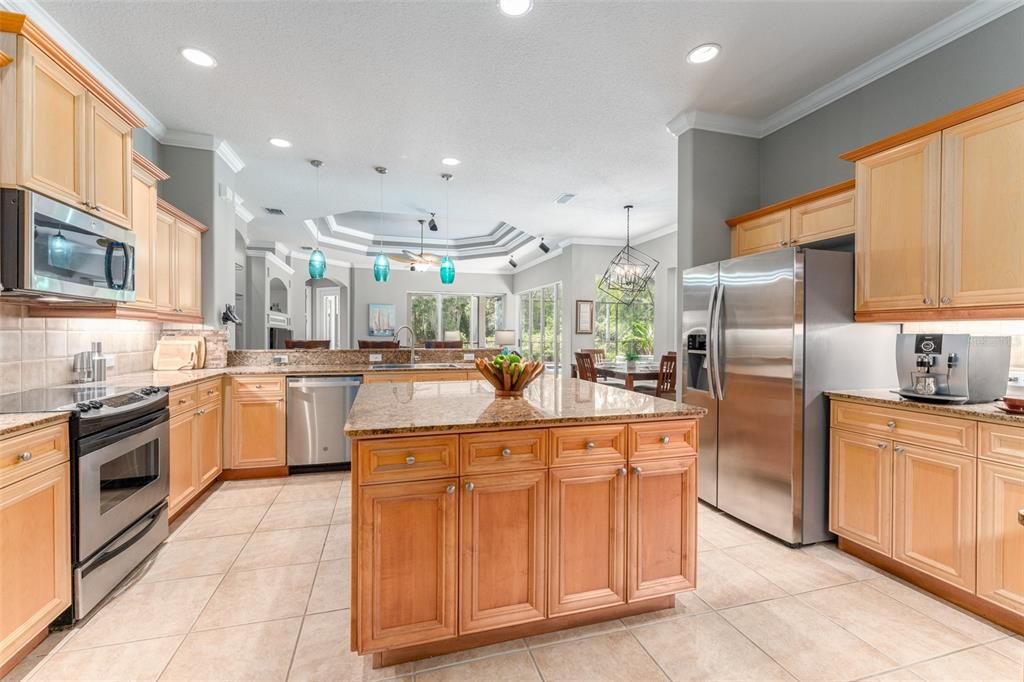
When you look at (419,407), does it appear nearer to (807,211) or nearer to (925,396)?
(925,396)

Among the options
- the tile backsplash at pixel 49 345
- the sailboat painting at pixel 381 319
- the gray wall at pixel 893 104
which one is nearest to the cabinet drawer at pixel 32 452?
the tile backsplash at pixel 49 345

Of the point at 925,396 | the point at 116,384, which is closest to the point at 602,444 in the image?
the point at 925,396

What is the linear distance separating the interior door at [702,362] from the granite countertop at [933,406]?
2.51ft

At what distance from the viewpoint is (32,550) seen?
1.73 meters

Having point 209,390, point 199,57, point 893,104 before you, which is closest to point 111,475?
point 209,390

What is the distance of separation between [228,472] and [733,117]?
16.2ft

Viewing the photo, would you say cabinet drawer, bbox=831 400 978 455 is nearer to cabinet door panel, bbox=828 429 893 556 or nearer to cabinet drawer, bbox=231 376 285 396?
cabinet door panel, bbox=828 429 893 556

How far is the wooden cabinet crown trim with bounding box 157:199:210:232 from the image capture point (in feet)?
11.0

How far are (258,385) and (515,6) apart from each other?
130 inches

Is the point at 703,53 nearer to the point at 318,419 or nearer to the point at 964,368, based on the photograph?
the point at 964,368

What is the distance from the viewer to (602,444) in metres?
1.89

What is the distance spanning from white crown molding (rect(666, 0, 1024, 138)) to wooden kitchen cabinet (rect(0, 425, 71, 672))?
422 cm

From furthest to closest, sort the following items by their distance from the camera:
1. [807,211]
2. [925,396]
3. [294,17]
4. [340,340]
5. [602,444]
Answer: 1. [340,340]
2. [807,211]
3. [294,17]
4. [925,396]
5. [602,444]

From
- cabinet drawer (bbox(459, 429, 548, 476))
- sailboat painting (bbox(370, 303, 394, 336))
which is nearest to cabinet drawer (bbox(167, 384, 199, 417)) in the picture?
cabinet drawer (bbox(459, 429, 548, 476))
